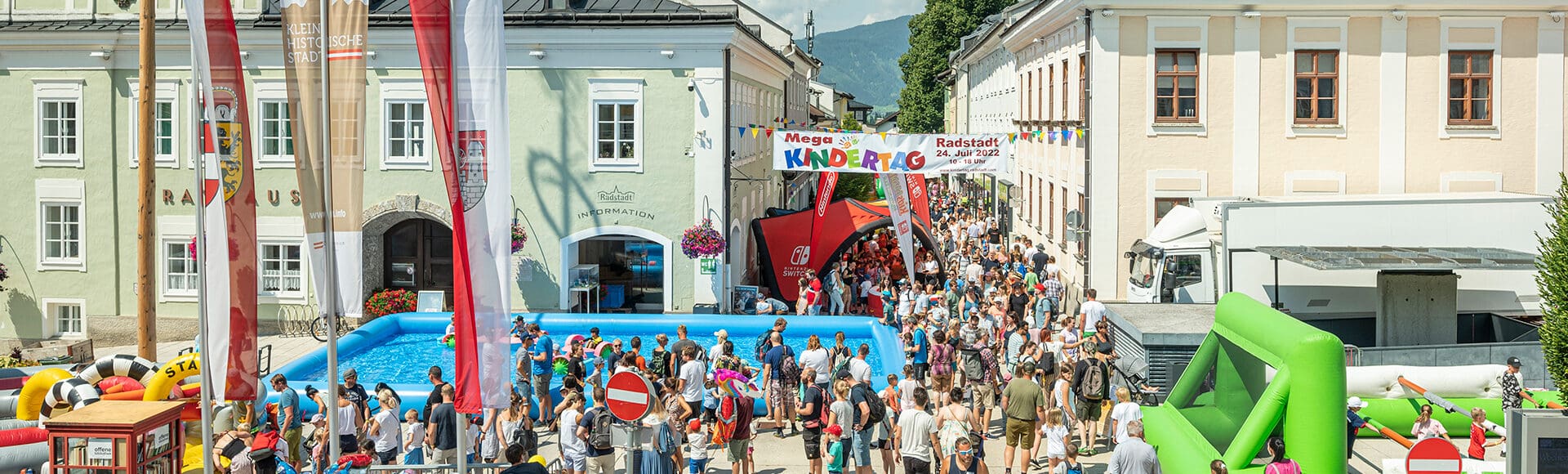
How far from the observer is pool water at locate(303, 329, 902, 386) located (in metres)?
21.7

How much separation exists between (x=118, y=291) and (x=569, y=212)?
9160mm

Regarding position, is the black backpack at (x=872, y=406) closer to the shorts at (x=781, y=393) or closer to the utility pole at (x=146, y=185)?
the shorts at (x=781, y=393)

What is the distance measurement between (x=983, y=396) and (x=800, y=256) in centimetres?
1188

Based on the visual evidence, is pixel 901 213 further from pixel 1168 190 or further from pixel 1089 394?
pixel 1089 394

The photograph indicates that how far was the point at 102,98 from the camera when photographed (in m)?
26.0

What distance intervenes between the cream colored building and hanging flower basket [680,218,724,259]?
6.98 metres

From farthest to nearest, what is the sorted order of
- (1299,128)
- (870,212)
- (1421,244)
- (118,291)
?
(870,212) → (118,291) → (1299,128) → (1421,244)

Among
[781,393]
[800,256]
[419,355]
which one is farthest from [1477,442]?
[419,355]

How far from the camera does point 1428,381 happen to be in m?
16.7

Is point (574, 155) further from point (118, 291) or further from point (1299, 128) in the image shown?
point (1299, 128)

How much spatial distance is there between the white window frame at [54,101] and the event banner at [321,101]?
17390mm

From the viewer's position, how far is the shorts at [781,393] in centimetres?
1708

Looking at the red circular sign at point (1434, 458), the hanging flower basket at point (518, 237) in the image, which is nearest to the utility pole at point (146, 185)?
the hanging flower basket at point (518, 237)

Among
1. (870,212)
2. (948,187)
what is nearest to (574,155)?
(870,212)
